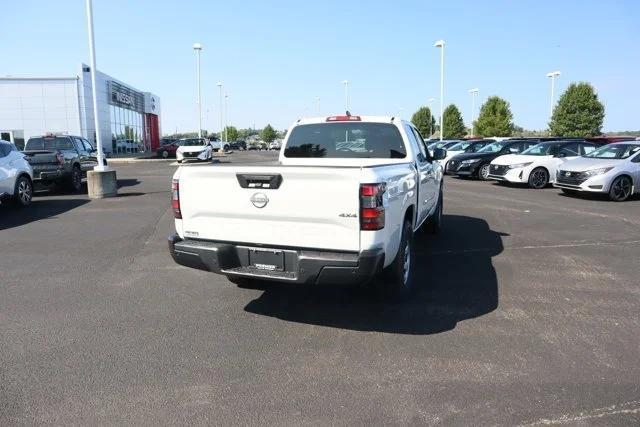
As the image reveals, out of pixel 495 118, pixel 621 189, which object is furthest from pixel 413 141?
pixel 495 118

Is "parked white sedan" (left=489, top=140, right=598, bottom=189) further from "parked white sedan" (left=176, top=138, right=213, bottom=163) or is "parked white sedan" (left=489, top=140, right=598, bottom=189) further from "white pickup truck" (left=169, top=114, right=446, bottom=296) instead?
"parked white sedan" (left=176, top=138, right=213, bottom=163)

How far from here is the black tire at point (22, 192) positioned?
11961 millimetres

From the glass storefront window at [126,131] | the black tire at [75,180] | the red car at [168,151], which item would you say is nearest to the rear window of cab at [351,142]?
the black tire at [75,180]

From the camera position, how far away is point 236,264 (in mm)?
4441

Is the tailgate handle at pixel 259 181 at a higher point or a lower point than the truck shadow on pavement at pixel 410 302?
higher

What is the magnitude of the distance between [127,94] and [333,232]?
1954 inches

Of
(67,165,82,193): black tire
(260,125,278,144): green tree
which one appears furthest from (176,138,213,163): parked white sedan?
(260,125,278,144): green tree

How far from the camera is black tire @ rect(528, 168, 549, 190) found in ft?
54.1

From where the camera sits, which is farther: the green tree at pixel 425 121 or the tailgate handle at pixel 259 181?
the green tree at pixel 425 121

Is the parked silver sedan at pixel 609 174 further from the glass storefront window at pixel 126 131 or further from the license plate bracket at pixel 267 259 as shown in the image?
the glass storefront window at pixel 126 131

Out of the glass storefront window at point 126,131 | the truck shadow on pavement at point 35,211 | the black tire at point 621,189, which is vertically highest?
the glass storefront window at point 126,131

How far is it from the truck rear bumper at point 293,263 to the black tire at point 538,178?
1396 centimetres

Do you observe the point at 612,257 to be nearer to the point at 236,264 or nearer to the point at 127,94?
the point at 236,264

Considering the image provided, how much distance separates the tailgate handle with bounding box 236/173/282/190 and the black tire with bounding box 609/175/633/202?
38.5 feet
